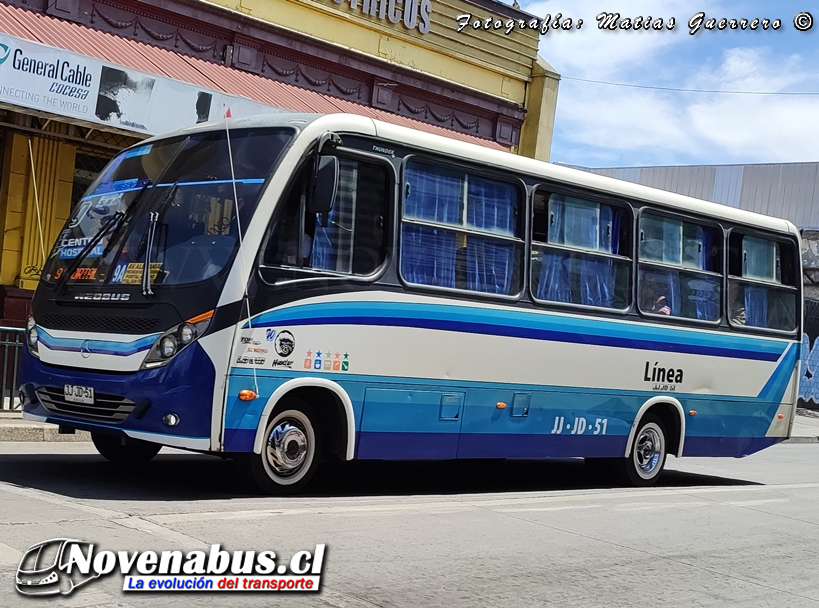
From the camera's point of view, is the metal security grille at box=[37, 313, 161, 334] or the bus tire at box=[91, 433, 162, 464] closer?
the metal security grille at box=[37, 313, 161, 334]

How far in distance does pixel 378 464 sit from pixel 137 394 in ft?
15.0

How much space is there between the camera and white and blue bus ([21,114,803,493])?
8438mm

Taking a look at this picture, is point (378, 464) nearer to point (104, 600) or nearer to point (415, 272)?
point (415, 272)

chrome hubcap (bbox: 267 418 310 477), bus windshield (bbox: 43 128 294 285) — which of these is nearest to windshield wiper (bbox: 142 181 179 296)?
bus windshield (bbox: 43 128 294 285)

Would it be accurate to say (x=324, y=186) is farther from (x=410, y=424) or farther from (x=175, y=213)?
(x=410, y=424)

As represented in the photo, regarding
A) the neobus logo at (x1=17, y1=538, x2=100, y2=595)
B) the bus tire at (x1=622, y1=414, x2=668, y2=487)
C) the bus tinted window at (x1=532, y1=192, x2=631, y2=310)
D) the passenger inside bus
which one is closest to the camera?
the neobus logo at (x1=17, y1=538, x2=100, y2=595)

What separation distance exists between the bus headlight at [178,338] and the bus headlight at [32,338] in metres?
1.37

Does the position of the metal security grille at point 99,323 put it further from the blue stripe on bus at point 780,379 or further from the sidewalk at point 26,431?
Answer: the blue stripe on bus at point 780,379

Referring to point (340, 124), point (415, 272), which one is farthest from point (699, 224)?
point (340, 124)

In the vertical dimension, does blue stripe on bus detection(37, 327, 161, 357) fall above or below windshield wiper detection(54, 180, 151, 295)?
below

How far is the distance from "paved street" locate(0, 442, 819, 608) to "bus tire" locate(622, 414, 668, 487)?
1.25 feet

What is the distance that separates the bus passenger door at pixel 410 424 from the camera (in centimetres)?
938

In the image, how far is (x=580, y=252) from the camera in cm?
1138

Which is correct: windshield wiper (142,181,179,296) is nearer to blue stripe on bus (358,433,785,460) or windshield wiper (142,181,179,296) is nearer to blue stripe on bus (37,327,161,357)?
blue stripe on bus (37,327,161,357)
